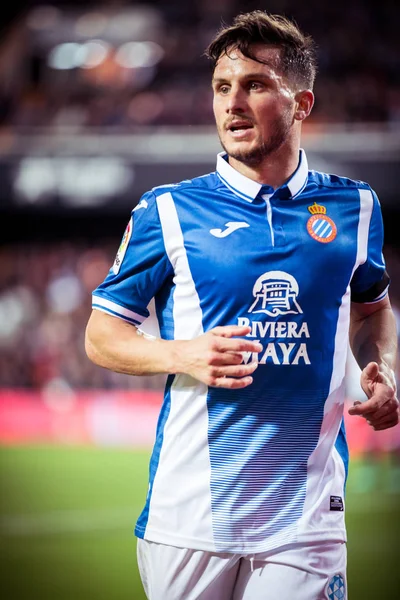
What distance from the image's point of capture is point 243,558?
8.64ft

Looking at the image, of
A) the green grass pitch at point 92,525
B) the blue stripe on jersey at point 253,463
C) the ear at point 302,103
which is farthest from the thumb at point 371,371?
the green grass pitch at point 92,525

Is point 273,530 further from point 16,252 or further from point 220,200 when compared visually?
point 16,252

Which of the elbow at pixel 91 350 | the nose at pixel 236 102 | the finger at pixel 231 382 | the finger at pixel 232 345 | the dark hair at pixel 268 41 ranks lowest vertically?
the finger at pixel 231 382

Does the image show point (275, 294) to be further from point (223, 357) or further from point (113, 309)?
point (113, 309)

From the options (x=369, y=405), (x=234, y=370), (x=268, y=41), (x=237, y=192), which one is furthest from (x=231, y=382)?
(x=268, y=41)

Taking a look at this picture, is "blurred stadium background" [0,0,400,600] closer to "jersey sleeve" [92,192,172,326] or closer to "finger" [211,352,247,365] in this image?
"jersey sleeve" [92,192,172,326]

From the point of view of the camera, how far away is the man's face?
108 inches

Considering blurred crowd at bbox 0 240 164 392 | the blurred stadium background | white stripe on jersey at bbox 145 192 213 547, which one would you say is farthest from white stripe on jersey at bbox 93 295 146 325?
blurred crowd at bbox 0 240 164 392

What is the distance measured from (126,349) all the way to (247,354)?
36cm

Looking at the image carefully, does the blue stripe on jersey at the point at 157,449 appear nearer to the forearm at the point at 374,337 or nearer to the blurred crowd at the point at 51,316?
the forearm at the point at 374,337

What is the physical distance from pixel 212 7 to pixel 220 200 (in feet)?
52.5

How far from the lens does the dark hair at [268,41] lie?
110 inches

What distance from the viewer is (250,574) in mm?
2613

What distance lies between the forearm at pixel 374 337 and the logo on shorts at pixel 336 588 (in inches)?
26.2
